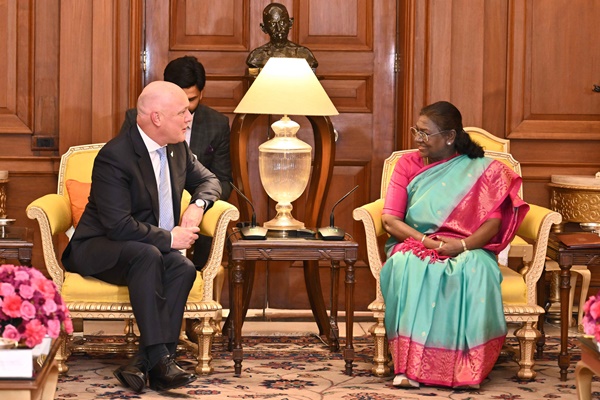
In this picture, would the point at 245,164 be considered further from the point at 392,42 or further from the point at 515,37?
the point at 515,37

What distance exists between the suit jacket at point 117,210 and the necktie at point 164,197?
74 millimetres

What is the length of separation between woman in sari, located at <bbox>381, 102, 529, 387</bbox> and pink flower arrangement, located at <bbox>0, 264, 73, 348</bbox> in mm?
1731

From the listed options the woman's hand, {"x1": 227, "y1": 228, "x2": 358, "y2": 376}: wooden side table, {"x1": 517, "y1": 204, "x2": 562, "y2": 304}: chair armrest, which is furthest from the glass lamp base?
{"x1": 517, "y1": 204, "x2": 562, "y2": 304}: chair armrest

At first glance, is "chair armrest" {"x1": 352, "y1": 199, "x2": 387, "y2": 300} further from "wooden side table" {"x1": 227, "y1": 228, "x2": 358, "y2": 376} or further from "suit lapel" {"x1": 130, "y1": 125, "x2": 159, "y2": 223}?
"suit lapel" {"x1": 130, "y1": 125, "x2": 159, "y2": 223}

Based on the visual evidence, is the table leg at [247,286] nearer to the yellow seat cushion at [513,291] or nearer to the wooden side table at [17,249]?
the wooden side table at [17,249]

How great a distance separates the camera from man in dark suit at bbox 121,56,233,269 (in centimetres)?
548

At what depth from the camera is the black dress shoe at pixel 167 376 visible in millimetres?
4609

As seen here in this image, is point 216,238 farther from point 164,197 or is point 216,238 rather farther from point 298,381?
point 298,381

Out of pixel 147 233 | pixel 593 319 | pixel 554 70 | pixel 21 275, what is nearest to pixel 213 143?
pixel 147 233

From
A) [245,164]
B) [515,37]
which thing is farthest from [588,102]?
[245,164]

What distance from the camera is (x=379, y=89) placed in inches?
252

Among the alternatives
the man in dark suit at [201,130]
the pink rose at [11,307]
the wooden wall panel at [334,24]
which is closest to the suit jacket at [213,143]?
the man in dark suit at [201,130]

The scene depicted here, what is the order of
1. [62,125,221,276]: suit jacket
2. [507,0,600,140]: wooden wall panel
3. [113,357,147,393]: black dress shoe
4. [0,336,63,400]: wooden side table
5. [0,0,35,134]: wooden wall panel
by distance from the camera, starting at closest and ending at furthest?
[0,336,63,400]: wooden side table
[113,357,147,393]: black dress shoe
[62,125,221,276]: suit jacket
[0,0,35,134]: wooden wall panel
[507,0,600,140]: wooden wall panel

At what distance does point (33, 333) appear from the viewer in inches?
139
